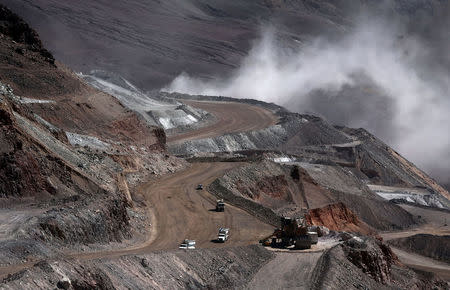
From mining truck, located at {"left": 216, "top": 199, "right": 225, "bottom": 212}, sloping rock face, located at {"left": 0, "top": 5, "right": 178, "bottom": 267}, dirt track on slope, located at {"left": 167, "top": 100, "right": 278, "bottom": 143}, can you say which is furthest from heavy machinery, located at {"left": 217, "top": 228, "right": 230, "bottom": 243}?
dirt track on slope, located at {"left": 167, "top": 100, "right": 278, "bottom": 143}

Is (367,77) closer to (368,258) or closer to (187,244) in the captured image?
(368,258)

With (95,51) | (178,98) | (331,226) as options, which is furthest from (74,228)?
(95,51)

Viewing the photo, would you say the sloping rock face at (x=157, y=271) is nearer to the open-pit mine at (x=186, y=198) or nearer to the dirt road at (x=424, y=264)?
the open-pit mine at (x=186, y=198)

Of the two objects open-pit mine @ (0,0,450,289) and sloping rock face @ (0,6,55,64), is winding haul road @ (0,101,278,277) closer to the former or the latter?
open-pit mine @ (0,0,450,289)

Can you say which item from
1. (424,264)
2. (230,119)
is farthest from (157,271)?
(230,119)

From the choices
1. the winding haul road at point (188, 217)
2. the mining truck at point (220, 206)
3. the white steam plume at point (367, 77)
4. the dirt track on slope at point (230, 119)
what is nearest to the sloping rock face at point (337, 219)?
the winding haul road at point (188, 217)

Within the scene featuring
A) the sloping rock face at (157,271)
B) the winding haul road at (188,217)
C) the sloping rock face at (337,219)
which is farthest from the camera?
the sloping rock face at (337,219)
